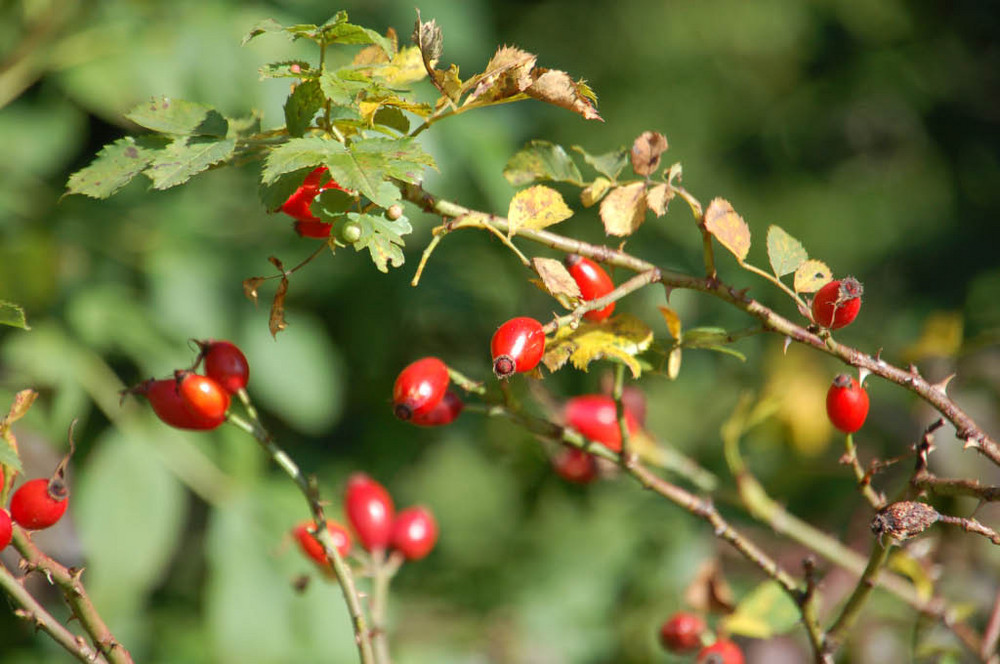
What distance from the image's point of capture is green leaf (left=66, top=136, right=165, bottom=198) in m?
0.77

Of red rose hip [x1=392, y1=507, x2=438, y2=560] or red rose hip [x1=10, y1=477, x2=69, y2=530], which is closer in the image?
red rose hip [x1=10, y1=477, x2=69, y2=530]

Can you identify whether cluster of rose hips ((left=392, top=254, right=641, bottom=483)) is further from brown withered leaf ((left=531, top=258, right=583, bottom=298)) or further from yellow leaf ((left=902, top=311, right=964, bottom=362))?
yellow leaf ((left=902, top=311, right=964, bottom=362))

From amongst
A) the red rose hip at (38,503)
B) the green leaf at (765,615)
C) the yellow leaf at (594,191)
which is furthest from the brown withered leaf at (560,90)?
the green leaf at (765,615)

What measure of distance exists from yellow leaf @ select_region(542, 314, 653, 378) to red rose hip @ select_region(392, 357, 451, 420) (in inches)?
5.0

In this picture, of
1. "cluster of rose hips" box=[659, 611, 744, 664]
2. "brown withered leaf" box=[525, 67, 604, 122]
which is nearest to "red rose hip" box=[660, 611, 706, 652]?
"cluster of rose hips" box=[659, 611, 744, 664]

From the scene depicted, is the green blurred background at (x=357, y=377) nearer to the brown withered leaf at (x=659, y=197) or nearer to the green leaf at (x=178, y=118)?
the green leaf at (x=178, y=118)

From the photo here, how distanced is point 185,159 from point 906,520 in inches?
26.0

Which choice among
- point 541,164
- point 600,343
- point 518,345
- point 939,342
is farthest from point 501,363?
point 939,342

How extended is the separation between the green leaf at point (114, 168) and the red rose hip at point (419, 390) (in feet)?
1.02

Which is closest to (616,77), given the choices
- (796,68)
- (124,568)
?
(796,68)

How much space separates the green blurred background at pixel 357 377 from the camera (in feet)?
5.44

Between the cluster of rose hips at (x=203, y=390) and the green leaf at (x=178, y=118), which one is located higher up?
the green leaf at (x=178, y=118)

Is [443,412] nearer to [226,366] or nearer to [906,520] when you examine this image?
[226,366]

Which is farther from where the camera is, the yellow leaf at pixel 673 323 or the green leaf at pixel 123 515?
the green leaf at pixel 123 515
